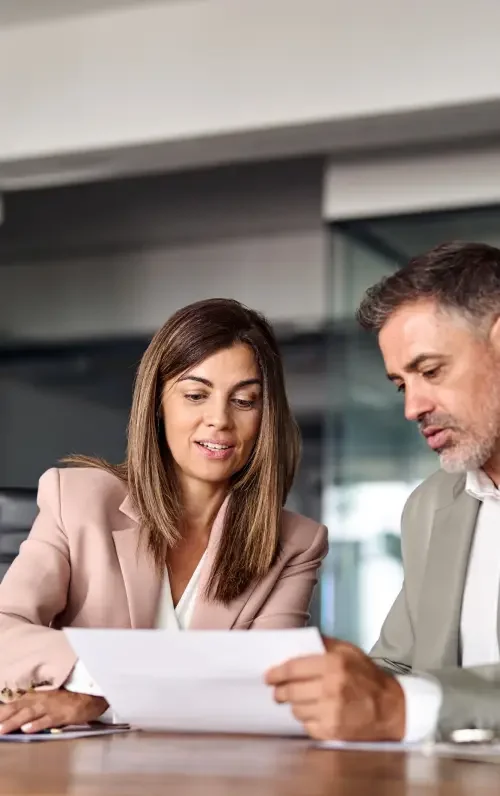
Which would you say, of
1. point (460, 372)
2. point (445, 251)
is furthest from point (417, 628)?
point (445, 251)

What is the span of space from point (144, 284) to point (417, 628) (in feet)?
18.1

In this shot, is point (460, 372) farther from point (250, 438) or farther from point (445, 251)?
point (250, 438)

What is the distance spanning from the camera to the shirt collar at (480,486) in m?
1.91

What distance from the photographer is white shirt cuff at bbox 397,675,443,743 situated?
1354mm

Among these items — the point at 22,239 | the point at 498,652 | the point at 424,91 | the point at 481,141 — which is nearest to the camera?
the point at 498,652

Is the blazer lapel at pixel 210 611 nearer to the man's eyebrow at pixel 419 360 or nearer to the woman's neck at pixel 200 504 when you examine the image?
the woman's neck at pixel 200 504

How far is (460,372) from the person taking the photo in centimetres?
181

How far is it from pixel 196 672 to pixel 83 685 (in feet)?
1.59

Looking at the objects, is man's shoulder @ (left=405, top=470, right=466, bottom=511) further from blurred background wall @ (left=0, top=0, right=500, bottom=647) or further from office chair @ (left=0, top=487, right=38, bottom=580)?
blurred background wall @ (left=0, top=0, right=500, bottom=647)

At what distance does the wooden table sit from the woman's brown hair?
2.36 feet

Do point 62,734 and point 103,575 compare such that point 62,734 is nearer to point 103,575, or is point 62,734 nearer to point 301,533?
point 103,575

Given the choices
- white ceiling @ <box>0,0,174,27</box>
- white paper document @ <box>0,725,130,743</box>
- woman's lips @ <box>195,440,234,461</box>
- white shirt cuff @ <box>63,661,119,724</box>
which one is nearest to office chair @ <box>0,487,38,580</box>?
woman's lips @ <box>195,440,234,461</box>

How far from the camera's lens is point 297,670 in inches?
51.0

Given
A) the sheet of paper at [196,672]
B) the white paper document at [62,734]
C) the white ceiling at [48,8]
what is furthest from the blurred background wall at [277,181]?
the sheet of paper at [196,672]
